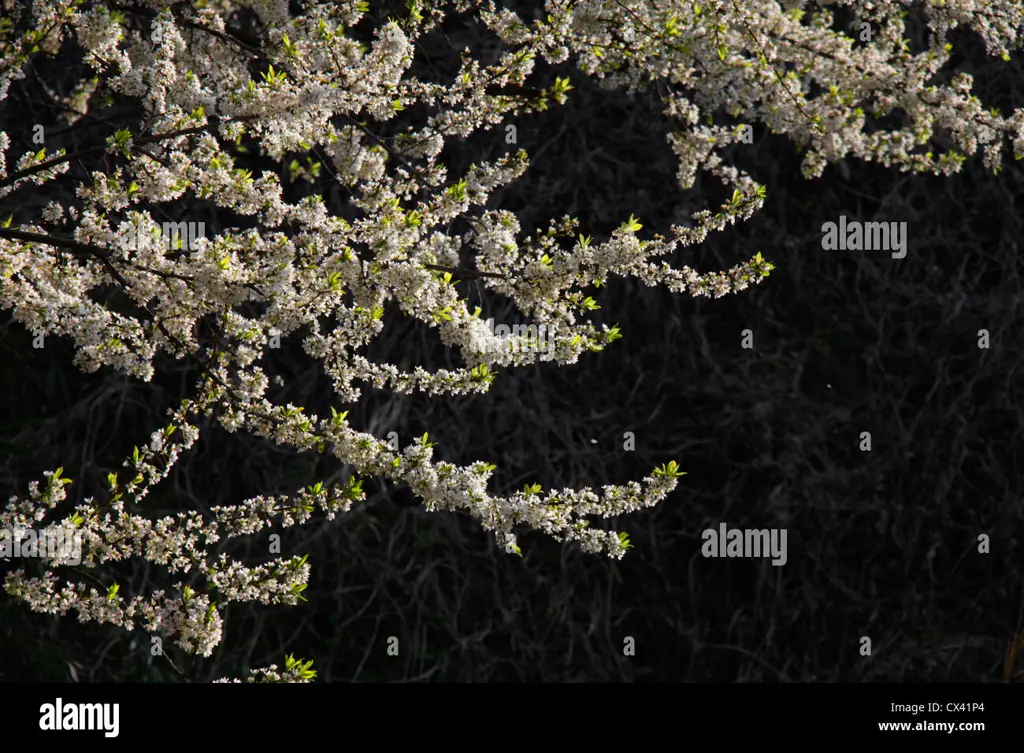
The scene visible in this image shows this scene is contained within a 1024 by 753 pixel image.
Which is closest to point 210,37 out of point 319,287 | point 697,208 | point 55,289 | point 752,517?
point 55,289

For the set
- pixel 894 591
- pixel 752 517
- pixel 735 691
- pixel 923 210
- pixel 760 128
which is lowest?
pixel 735 691

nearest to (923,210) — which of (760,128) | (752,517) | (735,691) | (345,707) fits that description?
(760,128)

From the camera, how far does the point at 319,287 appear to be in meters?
2.37

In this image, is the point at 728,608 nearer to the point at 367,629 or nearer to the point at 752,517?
the point at 752,517

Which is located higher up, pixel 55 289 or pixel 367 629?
pixel 55 289

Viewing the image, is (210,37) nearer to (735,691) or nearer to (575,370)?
(575,370)

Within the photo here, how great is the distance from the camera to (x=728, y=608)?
14.4ft

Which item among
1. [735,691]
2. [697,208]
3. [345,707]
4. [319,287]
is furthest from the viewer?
[697,208]

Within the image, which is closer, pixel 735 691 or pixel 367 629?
pixel 735 691

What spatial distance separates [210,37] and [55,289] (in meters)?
0.89

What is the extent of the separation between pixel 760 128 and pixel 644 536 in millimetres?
1691

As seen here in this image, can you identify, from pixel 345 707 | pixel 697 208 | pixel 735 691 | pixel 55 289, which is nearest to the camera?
pixel 55 289

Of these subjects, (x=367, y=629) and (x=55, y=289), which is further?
(x=367, y=629)

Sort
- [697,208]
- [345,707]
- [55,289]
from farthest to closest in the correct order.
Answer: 1. [697,208]
2. [345,707]
3. [55,289]
